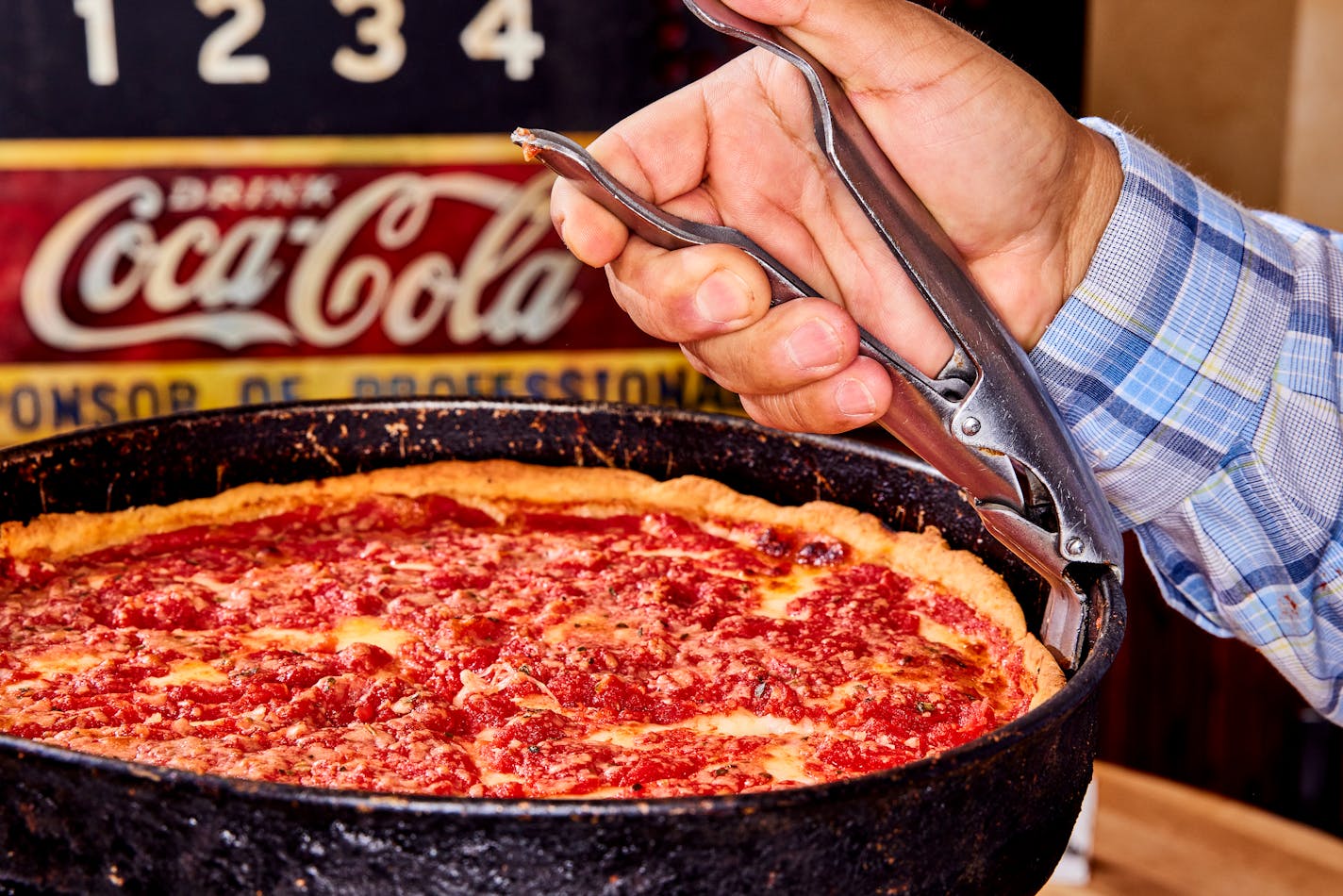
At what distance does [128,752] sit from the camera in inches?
57.1

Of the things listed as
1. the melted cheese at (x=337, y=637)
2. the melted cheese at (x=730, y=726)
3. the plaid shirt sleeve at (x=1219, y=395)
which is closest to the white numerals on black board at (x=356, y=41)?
the plaid shirt sleeve at (x=1219, y=395)

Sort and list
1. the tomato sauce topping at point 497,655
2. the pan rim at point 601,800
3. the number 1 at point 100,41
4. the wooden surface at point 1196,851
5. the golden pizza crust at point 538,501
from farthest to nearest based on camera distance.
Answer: the number 1 at point 100,41, the wooden surface at point 1196,851, the golden pizza crust at point 538,501, the tomato sauce topping at point 497,655, the pan rim at point 601,800

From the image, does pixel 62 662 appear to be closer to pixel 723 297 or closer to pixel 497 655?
pixel 497 655

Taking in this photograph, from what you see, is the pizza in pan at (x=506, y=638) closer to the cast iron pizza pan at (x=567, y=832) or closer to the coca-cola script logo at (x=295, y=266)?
the cast iron pizza pan at (x=567, y=832)

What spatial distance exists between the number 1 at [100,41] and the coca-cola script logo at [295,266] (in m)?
0.34

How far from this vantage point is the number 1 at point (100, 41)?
4.00 meters

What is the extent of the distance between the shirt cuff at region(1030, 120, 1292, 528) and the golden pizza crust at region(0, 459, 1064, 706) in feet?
0.95

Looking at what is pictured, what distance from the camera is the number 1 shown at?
4.00m

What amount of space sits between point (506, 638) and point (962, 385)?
70 centimetres

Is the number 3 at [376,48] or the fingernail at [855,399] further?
the number 3 at [376,48]

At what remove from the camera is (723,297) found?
64.2 inches

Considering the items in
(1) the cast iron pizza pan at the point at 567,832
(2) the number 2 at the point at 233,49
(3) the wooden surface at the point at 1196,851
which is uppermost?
(2) the number 2 at the point at 233,49

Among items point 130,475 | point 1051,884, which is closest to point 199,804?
point 130,475

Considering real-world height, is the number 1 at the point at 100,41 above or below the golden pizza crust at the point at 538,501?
above
